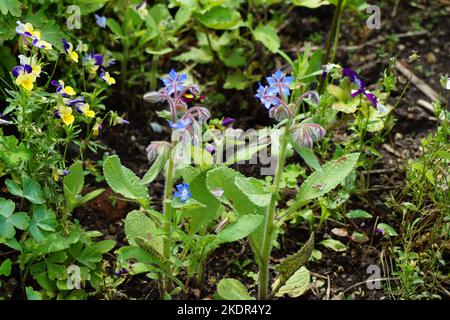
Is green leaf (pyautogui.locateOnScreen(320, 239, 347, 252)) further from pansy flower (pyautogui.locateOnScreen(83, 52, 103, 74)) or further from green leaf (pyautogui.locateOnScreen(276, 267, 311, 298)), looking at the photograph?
pansy flower (pyautogui.locateOnScreen(83, 52, 103, 74))

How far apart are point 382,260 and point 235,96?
102 cm

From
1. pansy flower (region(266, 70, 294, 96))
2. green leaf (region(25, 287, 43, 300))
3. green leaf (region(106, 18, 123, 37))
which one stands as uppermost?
pansy flower (region(266, 70, 294, 96))

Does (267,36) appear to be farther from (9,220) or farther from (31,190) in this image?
(9,220)

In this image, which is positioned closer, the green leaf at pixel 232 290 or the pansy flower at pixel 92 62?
the green leaf at pixel 232 290

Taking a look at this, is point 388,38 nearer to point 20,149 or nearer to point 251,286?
point 251,286

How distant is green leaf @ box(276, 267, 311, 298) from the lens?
2.42 meters

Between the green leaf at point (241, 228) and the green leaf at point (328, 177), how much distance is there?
171mm

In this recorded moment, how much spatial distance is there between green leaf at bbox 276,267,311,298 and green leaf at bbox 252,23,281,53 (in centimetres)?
99

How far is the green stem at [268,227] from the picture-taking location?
7.16 feet

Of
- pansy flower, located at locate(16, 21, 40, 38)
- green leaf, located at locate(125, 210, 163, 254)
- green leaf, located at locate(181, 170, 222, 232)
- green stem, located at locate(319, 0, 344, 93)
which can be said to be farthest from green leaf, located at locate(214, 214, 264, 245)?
green stem, located at locate(319, 0, 344, 93)

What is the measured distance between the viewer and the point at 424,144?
2535 millimetres

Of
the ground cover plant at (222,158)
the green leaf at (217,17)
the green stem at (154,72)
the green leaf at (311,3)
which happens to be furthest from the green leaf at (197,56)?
the green leaf at (311,3)

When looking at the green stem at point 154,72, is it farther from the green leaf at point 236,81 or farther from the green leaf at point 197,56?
the green leaf at point 236,81

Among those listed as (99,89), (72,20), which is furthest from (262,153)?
(72,20)
